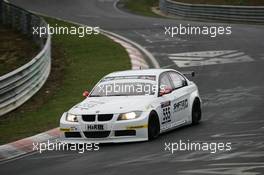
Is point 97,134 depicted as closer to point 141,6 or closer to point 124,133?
point 124,133

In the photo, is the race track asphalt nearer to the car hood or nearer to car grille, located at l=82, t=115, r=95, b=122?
car grille, located at l=82, t=115, r=95, b=122

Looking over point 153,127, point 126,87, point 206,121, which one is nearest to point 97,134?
point 153,127

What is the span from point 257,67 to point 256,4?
22.4 meters

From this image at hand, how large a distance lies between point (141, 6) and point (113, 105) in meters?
45.0

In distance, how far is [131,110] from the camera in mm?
14391

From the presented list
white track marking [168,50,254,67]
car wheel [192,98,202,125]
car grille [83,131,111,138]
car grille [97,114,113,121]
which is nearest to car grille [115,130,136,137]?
car grille [83,131,111,138]

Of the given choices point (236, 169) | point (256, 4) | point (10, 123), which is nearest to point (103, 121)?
point (236, 169)

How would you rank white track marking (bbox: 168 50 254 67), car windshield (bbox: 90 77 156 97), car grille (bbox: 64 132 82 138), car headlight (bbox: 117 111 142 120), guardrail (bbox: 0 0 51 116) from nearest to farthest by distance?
car headlight (bbox: 117 111 142 120) < car grille (bbox: 64 132 82 138) < car windshield (bbox: 90 77 156 97) < guardrail (bbox: 0 0 51 116) < white track marking (bbox: 168 50 254 67)

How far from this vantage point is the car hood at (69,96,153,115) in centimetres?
1437

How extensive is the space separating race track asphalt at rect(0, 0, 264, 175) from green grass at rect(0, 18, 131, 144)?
1794 mm

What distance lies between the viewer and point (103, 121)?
46.7 feet

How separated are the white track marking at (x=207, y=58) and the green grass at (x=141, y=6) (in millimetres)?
20705

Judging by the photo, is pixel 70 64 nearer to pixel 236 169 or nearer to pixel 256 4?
pixel 236 169

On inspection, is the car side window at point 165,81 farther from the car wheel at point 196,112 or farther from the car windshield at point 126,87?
the car wheel at point 196,112
